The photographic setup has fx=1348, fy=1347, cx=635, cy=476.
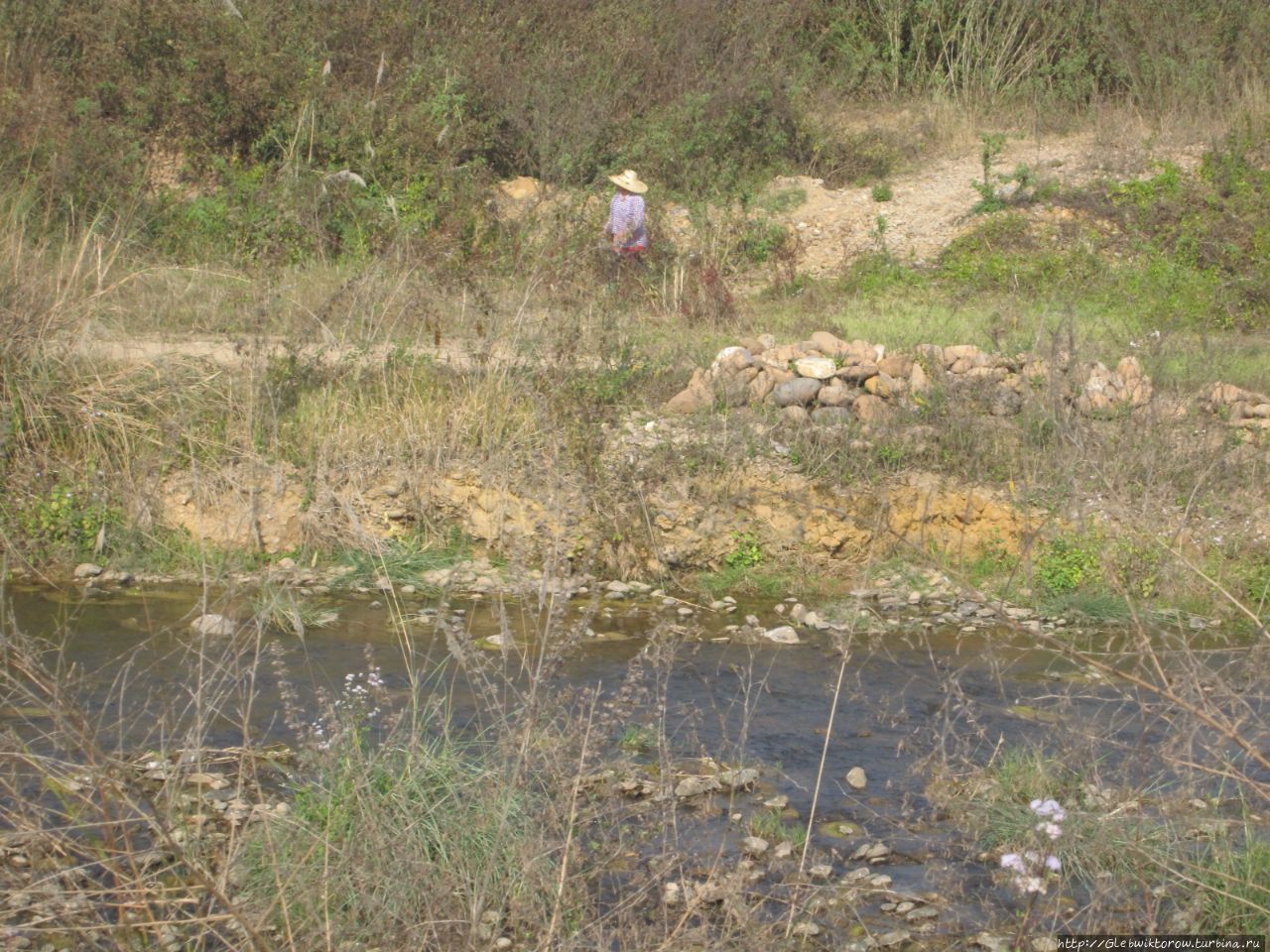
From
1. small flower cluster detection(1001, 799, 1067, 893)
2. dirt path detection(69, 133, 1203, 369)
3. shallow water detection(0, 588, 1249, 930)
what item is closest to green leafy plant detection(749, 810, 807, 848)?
shallow water detection(0, 588, 1249, 930)

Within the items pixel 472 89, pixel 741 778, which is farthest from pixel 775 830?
pixel 472 89

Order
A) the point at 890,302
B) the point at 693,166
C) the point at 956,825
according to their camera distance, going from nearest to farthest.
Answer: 1. the point at 956,825
2. the point at 890,302
3. the point at 693,166

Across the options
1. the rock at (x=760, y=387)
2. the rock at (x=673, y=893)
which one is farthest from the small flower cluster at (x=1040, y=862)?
the rock at (x=760, y=387)

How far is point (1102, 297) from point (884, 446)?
5070 millimetres

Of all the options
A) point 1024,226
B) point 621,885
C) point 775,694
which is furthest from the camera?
point 1024,226

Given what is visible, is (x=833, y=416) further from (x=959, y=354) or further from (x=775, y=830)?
(x=775, y=830)

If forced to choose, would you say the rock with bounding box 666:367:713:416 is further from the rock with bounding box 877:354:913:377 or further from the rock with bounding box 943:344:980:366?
the rock with bounding box 943:344:980:366

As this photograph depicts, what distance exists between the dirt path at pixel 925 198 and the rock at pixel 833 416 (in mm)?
5462

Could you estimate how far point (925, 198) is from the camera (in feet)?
49.9

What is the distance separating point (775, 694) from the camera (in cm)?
602

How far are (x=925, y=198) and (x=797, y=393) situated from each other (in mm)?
7278

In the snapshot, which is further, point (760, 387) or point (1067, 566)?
point (760, 387)

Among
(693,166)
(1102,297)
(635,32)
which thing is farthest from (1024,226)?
(635,32)

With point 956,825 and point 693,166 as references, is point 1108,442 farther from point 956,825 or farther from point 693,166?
point 693,166
